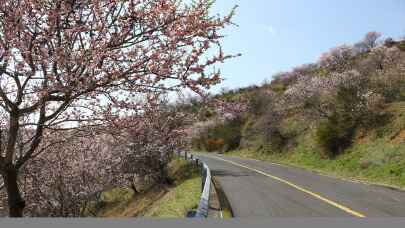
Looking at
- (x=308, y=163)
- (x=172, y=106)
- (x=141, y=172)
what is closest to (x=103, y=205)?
(x=141, y=172)

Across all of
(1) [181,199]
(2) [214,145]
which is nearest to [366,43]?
(2) [214,145]

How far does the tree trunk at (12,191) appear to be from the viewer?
9461mm

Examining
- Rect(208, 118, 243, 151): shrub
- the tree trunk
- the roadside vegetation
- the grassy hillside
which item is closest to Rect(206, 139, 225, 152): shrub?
Rect(208, 118, 243, 151): shrub

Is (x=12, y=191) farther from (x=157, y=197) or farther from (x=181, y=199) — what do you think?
(x=157, y=197)

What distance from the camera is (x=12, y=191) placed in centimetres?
959

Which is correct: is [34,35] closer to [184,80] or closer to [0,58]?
[0,58]

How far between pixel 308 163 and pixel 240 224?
26.0m

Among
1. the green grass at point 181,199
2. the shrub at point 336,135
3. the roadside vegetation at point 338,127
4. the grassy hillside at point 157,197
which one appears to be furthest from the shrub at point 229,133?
the green grass at point 181,199

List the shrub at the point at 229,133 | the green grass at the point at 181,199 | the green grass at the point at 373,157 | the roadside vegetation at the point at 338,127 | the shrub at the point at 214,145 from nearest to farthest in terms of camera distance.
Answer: the green grass at the point at 181,199 < the green grass at the point at 373,157 < the roadside vegetation at the point at 338,127 < the shrub at the point at 229,133 < the shrub at the point at 214,145

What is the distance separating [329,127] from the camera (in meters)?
34.7

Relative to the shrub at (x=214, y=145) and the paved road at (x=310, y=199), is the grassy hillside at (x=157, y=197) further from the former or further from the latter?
the shrub at (x=214, y=145)

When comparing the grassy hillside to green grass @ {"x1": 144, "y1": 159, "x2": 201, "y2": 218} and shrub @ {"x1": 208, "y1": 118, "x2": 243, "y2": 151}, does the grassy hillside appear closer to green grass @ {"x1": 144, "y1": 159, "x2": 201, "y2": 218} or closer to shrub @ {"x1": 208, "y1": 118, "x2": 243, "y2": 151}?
green grass @ {"x1": 144, "y1": 159, "x2": 201, "y2": 218}

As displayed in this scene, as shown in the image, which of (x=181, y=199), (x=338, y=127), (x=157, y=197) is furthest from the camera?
(x=338, y=127)

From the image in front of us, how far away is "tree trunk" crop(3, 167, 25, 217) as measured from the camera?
31.0 ft
